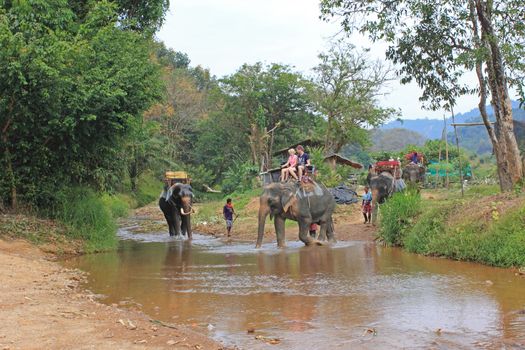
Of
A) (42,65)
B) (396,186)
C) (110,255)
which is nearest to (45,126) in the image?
(42,65)

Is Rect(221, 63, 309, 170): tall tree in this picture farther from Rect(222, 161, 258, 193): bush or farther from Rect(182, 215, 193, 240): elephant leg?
Rect(182, 215, 193, 240): elephant leg

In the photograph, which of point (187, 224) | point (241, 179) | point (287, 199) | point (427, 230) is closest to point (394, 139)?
point (241, 179)

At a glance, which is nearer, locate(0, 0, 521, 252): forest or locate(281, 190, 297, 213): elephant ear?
locate(0, 0, 521, 252): forest

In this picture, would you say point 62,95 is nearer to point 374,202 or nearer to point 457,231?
point 457,231

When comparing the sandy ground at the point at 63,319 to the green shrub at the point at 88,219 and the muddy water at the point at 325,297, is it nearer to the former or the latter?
the muddy water at the point at 325,297

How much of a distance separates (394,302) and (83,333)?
164 inches

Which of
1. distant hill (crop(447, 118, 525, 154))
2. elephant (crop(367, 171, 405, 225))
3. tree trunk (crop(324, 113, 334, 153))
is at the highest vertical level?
distant hill (crop(447, 118, 525, 154))

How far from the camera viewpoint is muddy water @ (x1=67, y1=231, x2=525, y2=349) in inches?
252

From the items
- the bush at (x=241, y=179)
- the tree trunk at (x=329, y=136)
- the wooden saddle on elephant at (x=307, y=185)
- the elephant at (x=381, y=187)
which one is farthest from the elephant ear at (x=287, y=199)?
the tree trunk at (x=329, y=136)

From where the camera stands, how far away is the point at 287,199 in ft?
54.2

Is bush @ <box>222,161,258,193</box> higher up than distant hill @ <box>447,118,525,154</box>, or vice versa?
distant hill @ <box>447,118,525,154</box>

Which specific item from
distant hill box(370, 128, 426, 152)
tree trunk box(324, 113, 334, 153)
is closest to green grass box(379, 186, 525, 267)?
tree trunk box(324, 113, 334, 153)

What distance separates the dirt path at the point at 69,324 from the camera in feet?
18.6

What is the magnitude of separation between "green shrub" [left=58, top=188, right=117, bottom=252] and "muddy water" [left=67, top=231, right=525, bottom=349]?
103 centimetres
